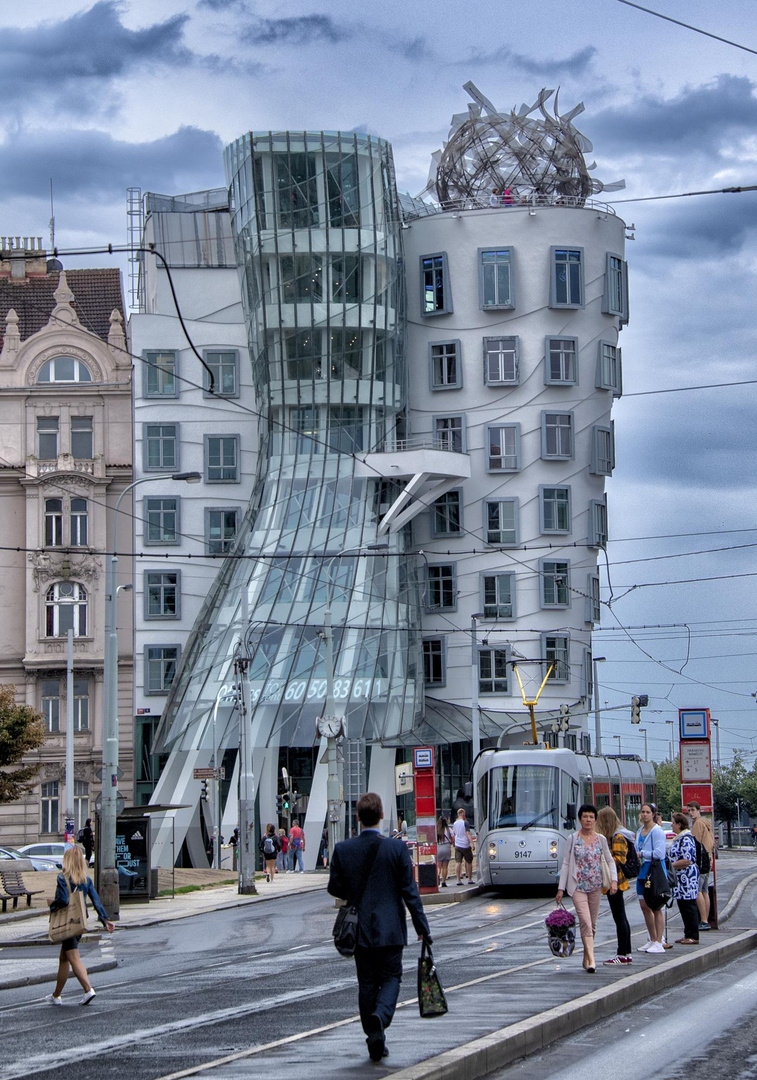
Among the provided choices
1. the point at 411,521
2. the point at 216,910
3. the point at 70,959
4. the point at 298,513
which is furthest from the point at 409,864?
the point at 411,521

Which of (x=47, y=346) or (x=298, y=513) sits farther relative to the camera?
(x=47, y=346)

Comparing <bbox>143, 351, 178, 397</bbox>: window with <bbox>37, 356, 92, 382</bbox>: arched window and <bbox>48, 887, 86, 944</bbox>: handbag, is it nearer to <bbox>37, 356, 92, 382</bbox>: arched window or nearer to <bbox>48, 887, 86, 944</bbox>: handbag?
<bbox>37, 356, 92, 382</bbox>: arched window

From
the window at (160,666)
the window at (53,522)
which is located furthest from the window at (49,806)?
the window at (53,522)

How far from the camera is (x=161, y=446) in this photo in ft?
233

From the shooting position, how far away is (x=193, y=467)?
71688mm

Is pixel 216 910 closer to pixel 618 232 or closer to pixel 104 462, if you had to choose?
pixel 104 462

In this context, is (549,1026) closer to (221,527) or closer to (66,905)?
(66,905)

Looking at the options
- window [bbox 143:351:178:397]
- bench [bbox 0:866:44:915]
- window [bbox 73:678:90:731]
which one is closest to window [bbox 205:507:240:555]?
window [bbox 143:351:178:397]

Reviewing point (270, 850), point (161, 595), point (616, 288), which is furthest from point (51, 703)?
point (616, 288)

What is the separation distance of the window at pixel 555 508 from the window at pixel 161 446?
15108 mm

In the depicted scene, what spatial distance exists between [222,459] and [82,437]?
19.3ft

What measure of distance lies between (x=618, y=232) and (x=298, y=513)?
18.8m

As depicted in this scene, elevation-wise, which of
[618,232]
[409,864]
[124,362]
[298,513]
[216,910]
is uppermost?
[618,232]

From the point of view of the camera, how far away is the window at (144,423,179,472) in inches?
2785
